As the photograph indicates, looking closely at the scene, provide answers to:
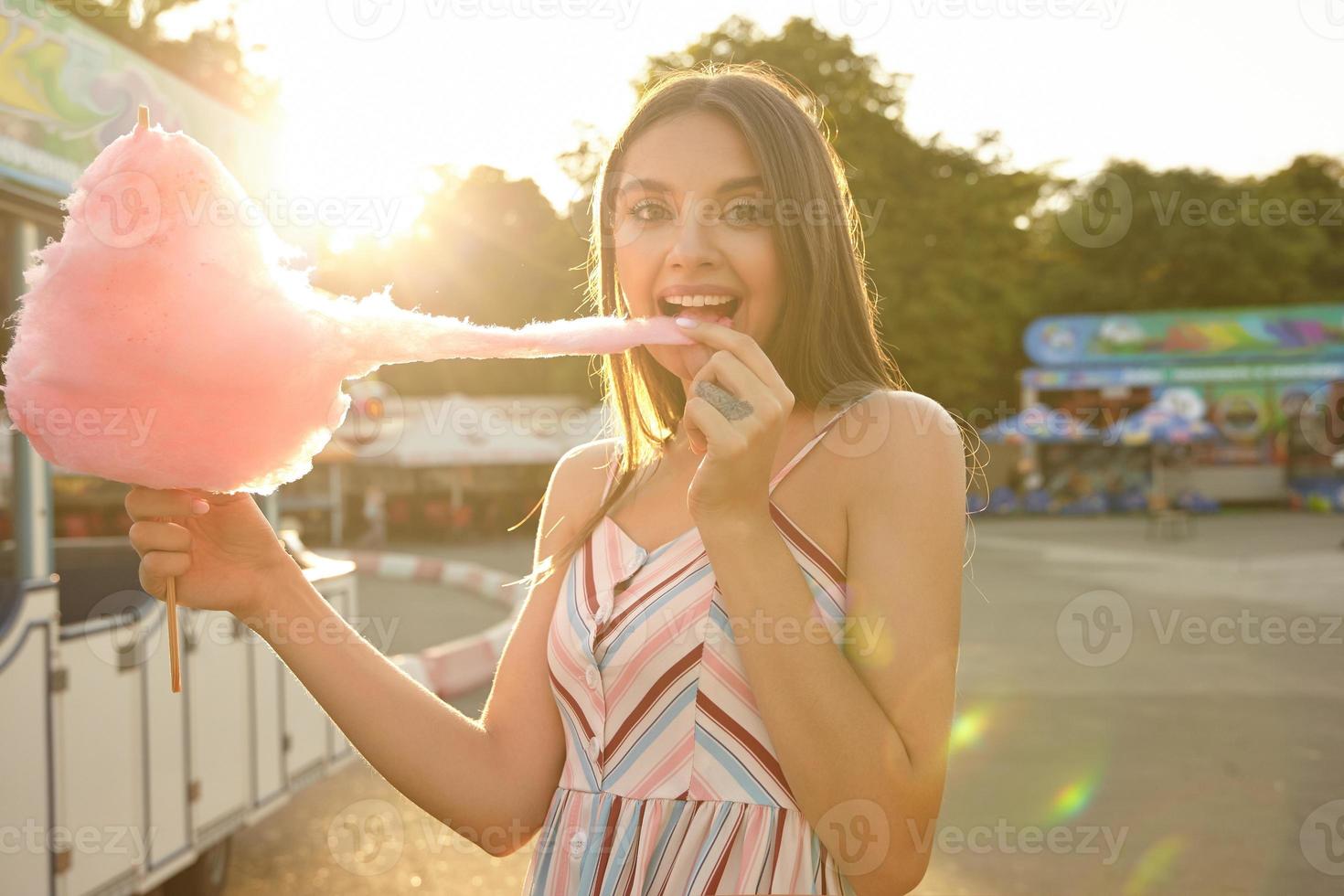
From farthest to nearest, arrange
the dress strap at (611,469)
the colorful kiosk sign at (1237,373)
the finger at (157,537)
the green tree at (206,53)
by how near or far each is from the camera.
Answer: the colorful kiosk sign at (1237,373) → the green tree at (206,53) → the dress strap at (611,469) → the finger at (157,537)

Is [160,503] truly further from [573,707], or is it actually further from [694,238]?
[694,238]

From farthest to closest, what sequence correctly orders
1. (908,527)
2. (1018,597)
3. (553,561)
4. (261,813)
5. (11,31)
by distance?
(1018,597), (261,813), (11,31), (553,561), (908,527)

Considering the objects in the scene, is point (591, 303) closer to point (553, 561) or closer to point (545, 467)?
point (553, 561)

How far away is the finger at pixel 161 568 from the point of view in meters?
1.63

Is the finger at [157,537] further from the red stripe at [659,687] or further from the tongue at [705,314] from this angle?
the tongue at [705,314]

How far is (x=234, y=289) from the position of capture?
5.67 ft

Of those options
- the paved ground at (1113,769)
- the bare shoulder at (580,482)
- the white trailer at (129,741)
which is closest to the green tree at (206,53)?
the paved ground at (1113,769)

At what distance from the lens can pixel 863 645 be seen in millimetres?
1534

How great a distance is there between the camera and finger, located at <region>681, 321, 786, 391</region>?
57.8 inches

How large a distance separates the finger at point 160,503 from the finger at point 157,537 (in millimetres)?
18

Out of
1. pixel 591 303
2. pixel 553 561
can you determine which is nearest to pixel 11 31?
pixel 591 303

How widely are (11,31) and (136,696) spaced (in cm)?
232

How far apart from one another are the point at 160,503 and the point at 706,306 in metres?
0.87

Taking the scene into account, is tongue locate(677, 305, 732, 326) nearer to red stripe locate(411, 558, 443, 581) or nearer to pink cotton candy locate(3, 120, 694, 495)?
pink cotton candy locate(3, 120, 694, 495)
